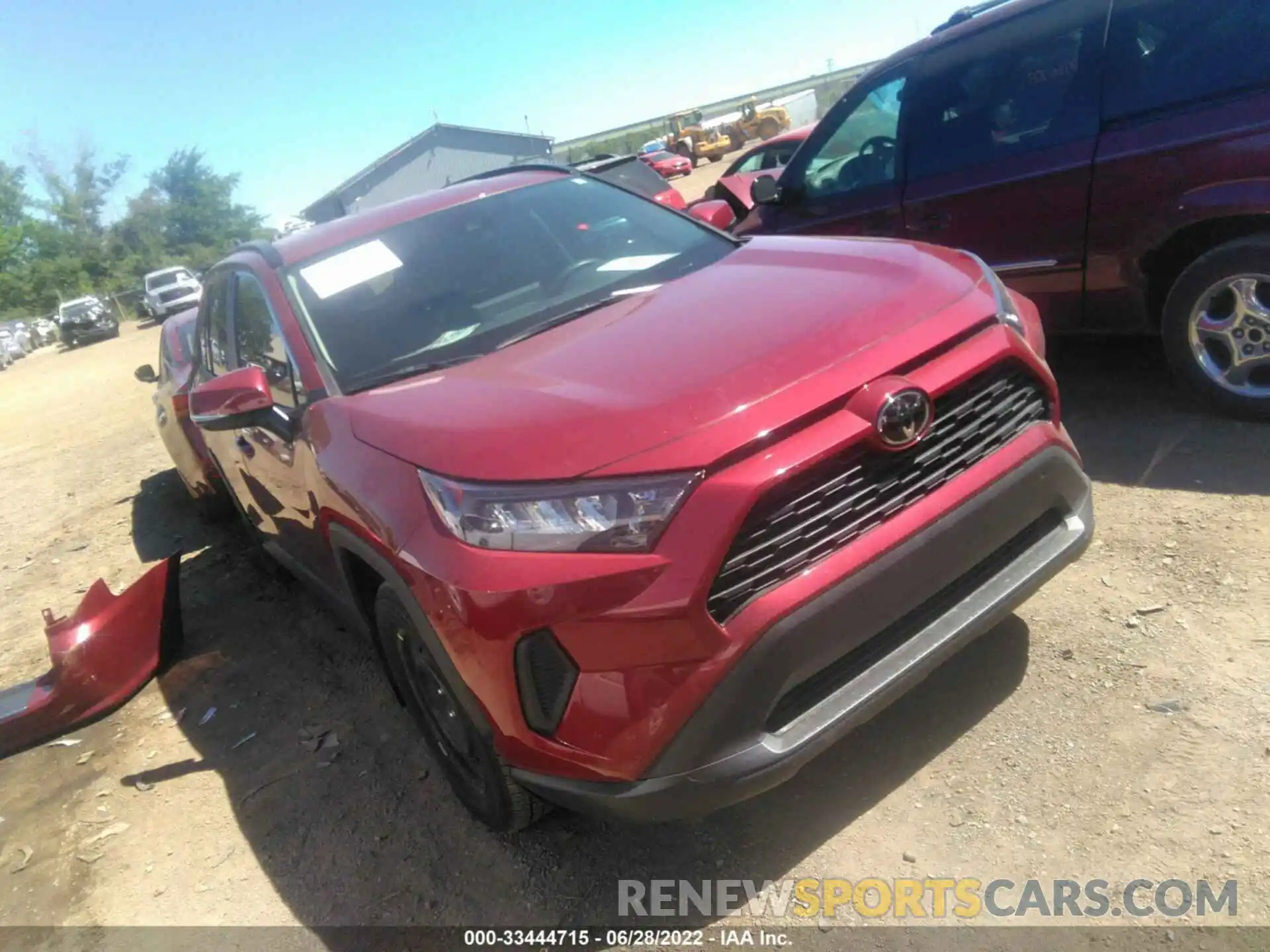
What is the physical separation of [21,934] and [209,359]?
8.90 feet

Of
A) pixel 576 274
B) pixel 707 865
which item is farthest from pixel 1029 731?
pixel 576 274

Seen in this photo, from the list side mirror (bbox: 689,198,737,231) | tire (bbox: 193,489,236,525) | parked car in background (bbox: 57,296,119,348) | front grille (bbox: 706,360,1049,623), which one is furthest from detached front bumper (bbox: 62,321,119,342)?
front grille (bbox: 706,360,1049,623)

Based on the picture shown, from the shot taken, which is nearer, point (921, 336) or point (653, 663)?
point (653, 663)

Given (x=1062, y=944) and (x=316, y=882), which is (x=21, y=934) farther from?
(x=1062, y=944)

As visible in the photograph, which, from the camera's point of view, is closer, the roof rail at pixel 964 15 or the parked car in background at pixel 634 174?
the roof rail at pixel 964 15

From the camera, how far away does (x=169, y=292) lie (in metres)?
35.1

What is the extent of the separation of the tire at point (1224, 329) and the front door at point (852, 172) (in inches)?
58.7

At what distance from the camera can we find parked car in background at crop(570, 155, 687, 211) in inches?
343

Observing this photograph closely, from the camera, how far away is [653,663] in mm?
2057

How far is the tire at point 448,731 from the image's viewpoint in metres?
2.49

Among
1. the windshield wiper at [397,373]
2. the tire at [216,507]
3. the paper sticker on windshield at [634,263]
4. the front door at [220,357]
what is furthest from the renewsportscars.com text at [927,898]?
the tire at [216,507]

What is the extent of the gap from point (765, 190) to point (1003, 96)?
4.09 feet

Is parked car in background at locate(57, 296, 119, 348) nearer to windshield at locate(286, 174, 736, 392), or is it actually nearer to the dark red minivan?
the dark red minivan

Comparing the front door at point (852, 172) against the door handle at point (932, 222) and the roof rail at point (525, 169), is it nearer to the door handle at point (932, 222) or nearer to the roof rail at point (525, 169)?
the door handle at point (932, 222)
